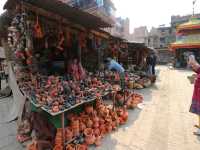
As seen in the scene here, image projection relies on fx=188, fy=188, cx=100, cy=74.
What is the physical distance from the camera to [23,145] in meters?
3.53

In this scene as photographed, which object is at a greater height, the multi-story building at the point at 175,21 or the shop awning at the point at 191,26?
the multi-story building at the point at 175,21

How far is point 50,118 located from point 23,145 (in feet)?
2.81

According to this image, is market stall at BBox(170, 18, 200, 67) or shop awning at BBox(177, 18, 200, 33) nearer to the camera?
shop awning at BBox(177, 18, 200, 33)

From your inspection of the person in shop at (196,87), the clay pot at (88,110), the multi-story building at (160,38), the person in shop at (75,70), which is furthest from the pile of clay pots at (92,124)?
the multi-story building at (160,38)

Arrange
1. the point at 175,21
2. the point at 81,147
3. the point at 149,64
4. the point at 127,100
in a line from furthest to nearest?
the point at 175,21 < the point at 149,64 < the point at 127,100 < the point at 81,147

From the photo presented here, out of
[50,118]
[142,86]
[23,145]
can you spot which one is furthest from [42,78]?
[142,86]

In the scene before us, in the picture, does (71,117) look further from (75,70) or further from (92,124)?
(75,70)

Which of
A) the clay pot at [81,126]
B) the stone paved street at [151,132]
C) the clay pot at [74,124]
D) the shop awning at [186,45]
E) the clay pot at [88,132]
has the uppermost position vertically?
the shop awning at [186,45]

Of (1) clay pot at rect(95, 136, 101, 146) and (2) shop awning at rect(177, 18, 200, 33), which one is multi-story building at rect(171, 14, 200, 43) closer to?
(2) shop awning at rect(177, 18, 200, 33)

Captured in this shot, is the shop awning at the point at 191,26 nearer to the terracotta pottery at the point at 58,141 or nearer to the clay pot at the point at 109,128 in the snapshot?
the clay pot at the point at 109,128

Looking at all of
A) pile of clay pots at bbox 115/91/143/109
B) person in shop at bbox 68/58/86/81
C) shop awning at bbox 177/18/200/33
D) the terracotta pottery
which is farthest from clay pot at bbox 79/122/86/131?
shop awning at bbox 177/18/200/33

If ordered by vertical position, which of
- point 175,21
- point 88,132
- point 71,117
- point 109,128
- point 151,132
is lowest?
point 151,132

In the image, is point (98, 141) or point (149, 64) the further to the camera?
point (149, 64)

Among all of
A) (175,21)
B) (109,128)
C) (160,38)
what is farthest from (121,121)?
(175,21)
